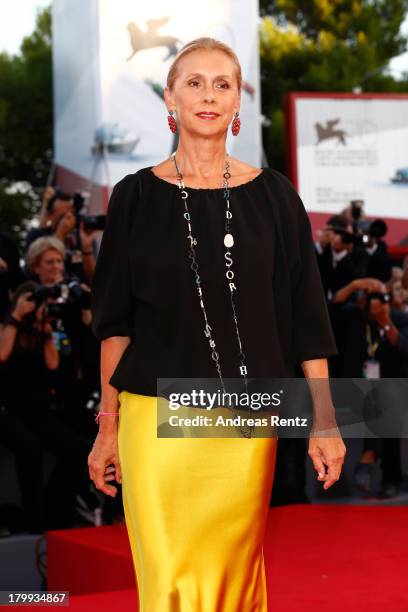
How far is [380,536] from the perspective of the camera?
428 cm

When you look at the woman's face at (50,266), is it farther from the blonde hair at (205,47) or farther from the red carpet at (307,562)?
the blonde hair at (205,47)

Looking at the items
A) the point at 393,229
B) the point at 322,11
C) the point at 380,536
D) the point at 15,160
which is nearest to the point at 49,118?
the point at 15,160

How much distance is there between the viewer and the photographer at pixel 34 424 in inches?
215

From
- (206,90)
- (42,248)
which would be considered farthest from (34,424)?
(206,90)

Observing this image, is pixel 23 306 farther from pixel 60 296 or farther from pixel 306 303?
pixel 306 303

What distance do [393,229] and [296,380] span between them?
10251 millimetres

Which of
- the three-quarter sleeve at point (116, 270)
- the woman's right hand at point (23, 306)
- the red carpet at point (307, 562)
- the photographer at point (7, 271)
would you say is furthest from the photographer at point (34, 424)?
the three-quarter sleeve at point (116, 270)

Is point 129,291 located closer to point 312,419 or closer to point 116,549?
point 312,419

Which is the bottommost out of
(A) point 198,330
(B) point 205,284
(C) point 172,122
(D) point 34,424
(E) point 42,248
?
(D) point 34,424

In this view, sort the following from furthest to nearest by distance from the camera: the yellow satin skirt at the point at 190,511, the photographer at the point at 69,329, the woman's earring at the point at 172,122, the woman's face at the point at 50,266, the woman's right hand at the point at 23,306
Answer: the woman's face at the point at 50,266
the photographer at the point at 69,329
the woman's right hand at the point at 23,306
the woman's earring at the point at 172,122
the yellow satin skirt at the point at 190,511

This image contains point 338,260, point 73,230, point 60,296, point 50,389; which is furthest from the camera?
point 338,260

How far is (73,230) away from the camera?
20.8 ft

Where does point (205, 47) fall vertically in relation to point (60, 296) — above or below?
above

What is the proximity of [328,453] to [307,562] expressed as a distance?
1693 mm
